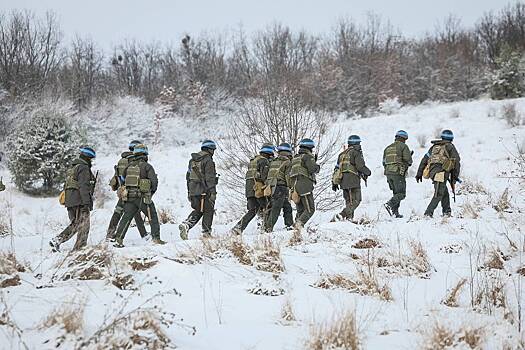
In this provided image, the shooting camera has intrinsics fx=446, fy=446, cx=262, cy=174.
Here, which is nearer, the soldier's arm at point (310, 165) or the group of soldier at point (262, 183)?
the group of soldier at point (262, 183)

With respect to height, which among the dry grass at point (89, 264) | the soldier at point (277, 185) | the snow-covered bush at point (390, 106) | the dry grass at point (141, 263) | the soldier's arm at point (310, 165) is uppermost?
the snow-covered bush at point (390, 106)

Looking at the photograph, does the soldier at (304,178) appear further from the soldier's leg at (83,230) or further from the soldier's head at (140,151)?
the soldier's leg at (83,230)

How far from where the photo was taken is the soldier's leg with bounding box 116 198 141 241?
7.45 m

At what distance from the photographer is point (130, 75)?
43656mm

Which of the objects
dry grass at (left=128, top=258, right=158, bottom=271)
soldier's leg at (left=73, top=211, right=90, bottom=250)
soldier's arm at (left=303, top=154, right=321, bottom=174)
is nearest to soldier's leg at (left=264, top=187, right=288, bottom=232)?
soldier's arm at (left=303, top=154, right=321, bottom=174)

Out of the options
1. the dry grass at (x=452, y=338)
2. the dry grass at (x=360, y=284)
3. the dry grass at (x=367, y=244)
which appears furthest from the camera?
the dry grass at (x=367, y=244)

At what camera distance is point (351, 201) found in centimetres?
859

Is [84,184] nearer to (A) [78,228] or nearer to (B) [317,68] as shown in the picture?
(A) [78,228]

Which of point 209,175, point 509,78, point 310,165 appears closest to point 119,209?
Result: point 209,175

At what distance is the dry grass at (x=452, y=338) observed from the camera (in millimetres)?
3154

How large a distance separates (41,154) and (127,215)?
403 inches

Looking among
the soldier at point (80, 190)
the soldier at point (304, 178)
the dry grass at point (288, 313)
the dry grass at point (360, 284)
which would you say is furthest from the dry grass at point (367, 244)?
the soldier at point (80, 190)

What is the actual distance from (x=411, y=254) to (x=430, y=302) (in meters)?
1.13

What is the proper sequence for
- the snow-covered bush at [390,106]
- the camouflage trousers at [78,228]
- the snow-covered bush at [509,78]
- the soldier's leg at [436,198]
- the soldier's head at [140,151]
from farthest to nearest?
the snow-covered bush at [390,106] < the snow-covered bush at [509,78] < the soldier's leg at [436,198] < the soldier's head at [140,151] < the camouflage trousers at [78,228]
